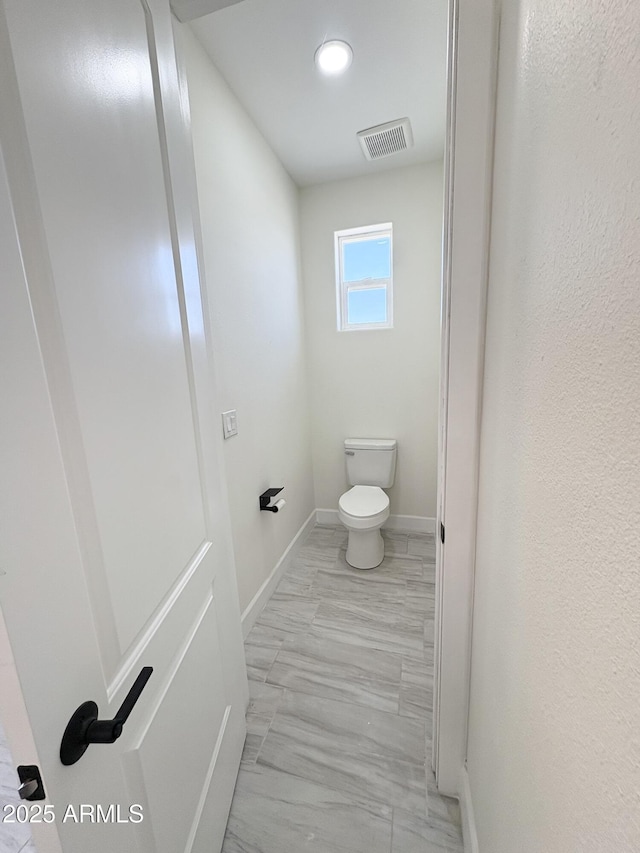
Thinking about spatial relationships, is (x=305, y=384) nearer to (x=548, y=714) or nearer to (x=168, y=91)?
(x=168, y=91)

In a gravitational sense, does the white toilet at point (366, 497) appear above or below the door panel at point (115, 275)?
below

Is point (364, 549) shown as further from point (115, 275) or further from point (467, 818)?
point (115, 275)

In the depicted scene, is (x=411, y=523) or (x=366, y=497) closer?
(x=366, y=497)

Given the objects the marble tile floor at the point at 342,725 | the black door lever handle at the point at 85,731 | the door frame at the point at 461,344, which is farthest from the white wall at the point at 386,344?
the black door lever handle at the point at 85,731

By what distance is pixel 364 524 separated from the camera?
2098 millimetres

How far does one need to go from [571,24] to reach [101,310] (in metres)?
0.77

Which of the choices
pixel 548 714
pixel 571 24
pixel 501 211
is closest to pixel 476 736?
pixel 548 714

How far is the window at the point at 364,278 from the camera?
7.98 feet

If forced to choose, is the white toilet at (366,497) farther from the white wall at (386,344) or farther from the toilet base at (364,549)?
the white wall at (386,344)

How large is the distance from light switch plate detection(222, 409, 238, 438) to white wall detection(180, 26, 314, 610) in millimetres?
36

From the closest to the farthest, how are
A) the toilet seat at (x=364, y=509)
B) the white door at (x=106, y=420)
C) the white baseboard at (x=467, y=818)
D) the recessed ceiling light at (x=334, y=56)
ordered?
the white door at (x=106, y=420) → the white baseboard at (x=467, y=818) → the recessed ceiling light at (x=334, y=56) → the toilet seat at (x=364, y=509)

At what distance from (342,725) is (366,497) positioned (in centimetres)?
123

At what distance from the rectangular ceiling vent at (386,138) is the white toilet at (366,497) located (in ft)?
6.08

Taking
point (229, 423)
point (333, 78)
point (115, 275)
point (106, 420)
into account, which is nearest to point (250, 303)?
point (229, 423)
